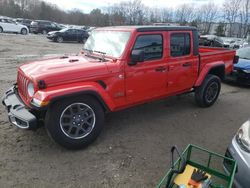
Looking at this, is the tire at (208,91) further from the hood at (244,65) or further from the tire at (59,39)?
the tire at (59,39)

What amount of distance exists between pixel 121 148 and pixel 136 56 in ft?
5.04

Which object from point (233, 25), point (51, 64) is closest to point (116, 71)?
point (51, 64)

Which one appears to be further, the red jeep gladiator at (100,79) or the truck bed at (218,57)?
the truck bed at (218,57)

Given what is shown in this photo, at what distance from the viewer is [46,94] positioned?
3.45 meters

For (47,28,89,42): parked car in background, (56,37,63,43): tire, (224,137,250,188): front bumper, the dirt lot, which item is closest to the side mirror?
the dirt lot

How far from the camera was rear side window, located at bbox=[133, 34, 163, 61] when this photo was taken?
450cm

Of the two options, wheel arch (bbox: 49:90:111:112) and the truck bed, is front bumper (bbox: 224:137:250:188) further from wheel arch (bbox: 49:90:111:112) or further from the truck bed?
the truck bed

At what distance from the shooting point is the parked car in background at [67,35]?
23.9 meters

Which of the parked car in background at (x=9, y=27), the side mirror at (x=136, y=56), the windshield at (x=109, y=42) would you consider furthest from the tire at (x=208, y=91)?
the parked car in background at (x=9, y=27)

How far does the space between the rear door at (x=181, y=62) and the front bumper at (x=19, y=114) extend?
277cm

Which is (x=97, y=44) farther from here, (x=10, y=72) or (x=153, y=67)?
(x=10, y=72)

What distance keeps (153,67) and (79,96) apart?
1594mm

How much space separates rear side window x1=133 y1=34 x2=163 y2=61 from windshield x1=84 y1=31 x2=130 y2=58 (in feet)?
0.81

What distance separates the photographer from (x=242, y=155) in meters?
2.83
